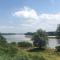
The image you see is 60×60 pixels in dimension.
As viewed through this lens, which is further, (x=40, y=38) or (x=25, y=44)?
(x=25, y=44)

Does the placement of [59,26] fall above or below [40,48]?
above

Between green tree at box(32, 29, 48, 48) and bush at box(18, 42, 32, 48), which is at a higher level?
green tree at box(32, 29, 48, 48)

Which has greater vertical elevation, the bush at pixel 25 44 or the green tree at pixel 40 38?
the green tree at pixel 40 38

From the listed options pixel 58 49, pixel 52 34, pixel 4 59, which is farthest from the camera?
pixel 52 34

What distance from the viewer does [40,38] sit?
52.5 meters

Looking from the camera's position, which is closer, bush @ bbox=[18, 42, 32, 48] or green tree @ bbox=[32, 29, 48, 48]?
green tree @ bbox=[32, 29, 48, 48]

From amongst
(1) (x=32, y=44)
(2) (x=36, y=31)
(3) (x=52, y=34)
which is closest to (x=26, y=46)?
(1) (x=32, y=44)

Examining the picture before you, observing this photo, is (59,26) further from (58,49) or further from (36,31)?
(58,49)

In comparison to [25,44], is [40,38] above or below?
above

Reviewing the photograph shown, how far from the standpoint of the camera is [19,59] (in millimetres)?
16969

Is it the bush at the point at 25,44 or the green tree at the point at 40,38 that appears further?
the bush at the point at 25,44

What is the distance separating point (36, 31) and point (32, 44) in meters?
4.19

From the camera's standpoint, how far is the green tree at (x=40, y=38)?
52.3 m

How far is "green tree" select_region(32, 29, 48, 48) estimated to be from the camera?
52.3 metres
